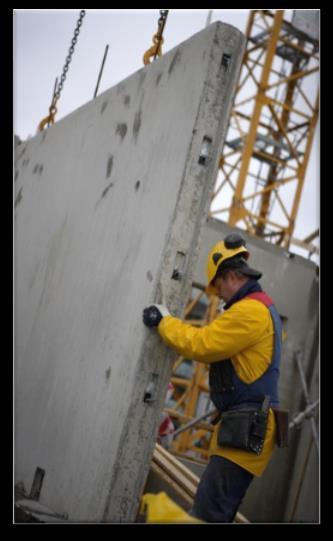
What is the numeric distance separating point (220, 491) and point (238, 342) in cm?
82

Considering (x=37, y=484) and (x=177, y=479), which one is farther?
(x=177, y=479)

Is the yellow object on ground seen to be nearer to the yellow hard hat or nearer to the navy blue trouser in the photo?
the navy blue trouser

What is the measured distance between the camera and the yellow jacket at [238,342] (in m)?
3.45

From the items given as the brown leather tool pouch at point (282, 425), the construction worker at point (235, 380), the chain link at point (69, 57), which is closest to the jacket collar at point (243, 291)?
the construction worker at point (235, 380)

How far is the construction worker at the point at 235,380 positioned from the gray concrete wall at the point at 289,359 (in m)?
6.08

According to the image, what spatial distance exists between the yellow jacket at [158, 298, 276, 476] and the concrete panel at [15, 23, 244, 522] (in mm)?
185

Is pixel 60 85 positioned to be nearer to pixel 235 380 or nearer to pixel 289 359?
pixel 235 380

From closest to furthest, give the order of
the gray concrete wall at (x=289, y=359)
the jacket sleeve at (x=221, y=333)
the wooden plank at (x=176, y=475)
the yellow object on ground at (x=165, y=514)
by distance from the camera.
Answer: the yellow object on ground at (x=165, y=514), the jacket sleeve at (x=221, y=333), the wooden plank at (x=176, y=475), the gray concrete wall at (x=289, y=359)

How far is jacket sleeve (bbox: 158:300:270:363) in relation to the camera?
3.44m

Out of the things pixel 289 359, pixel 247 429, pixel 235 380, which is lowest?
pixel 247 429

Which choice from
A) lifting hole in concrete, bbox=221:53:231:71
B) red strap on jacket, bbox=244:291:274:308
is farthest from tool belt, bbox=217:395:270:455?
lifting hole in concrete, bbox=221:53:231:71

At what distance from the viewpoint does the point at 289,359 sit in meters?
10.6

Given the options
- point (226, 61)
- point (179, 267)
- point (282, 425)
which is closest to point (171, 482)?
point (282, 425)

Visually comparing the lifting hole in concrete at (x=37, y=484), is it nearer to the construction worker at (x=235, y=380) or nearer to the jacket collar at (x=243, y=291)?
the construction worker at (x=235, y=380)
